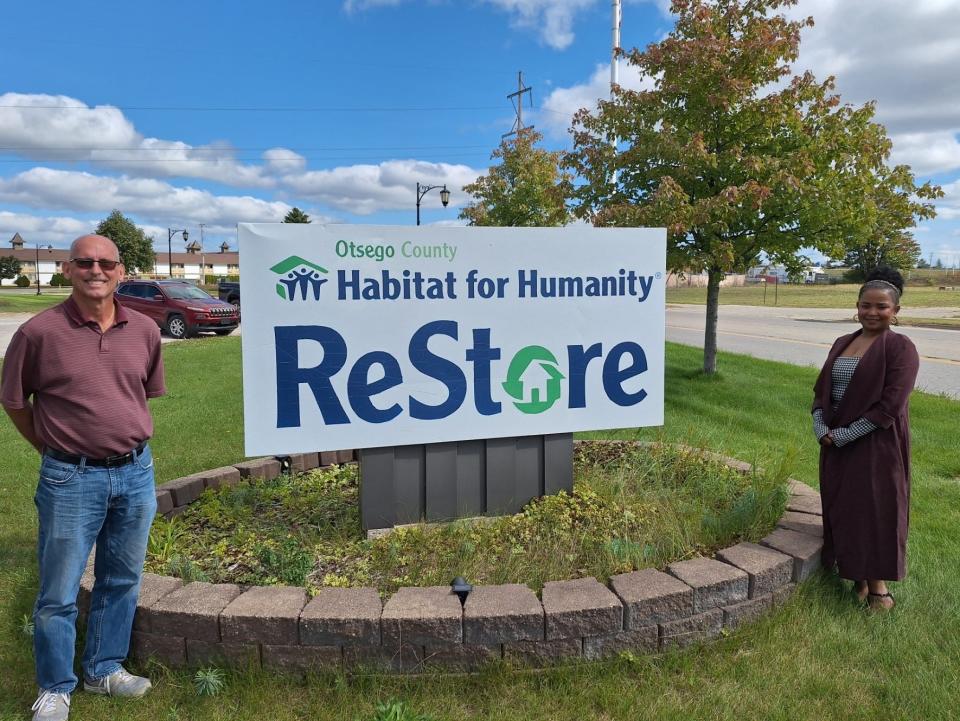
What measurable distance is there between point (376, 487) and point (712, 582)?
1.67 m

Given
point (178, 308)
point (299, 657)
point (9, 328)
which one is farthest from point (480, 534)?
point (9, 328)

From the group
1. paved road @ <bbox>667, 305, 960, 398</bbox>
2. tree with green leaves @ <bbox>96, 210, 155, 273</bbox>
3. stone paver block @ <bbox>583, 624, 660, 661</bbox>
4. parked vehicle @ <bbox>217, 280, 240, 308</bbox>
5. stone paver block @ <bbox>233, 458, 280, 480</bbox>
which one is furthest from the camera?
tree with green leaves @ <bbox>96, 210, 155, 273</bbox>

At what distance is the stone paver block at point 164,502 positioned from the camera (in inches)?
144

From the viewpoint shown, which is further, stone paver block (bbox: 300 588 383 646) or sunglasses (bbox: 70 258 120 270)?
stone paver block (bbox: 300 588 383 646)

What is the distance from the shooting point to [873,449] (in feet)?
9.78

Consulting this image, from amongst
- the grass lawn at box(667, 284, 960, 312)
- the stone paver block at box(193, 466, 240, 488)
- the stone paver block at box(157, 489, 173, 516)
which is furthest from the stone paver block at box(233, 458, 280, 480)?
the grass lawn at box(667, 284, 960, 312)

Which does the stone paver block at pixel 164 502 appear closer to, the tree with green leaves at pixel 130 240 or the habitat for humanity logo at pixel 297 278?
the habitat for humanity logo at pixel 297 278

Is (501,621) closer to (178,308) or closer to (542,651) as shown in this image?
(542,651)

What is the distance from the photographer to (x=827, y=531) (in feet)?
10.5

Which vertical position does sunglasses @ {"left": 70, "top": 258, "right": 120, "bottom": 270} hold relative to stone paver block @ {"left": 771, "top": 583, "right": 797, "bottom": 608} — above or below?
above

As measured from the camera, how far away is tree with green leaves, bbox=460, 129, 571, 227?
58.4 ft

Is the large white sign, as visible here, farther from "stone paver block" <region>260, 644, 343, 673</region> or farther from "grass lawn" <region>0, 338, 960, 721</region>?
"grass lawn" <region>0, 338, 960, 721</region>

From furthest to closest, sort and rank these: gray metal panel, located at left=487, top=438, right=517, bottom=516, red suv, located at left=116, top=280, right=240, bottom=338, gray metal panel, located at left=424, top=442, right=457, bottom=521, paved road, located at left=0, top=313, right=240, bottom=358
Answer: red suv, located at left=116, top=280, right=240, bottom=338 → paved road, located at left=0, top=313, right=240, bottom=358 → gray metal panel, located at left=487, top=438, right=517, bottom=516 → gray metal panel, located at left=424, top=442, right=457, bottom=521

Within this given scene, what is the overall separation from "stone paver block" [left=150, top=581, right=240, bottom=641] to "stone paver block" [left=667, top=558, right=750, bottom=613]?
1837mm
